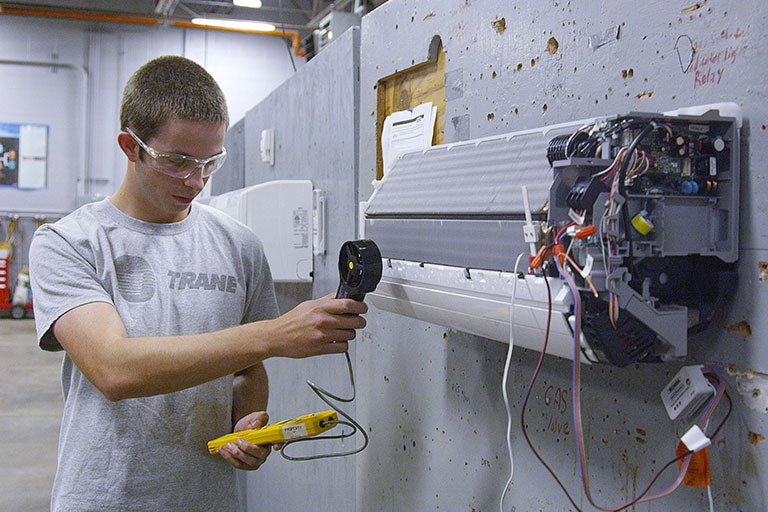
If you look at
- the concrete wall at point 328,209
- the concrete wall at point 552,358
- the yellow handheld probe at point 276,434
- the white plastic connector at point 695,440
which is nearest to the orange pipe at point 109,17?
the concrete wall at point 328,209

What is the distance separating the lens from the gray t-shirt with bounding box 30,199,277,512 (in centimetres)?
117

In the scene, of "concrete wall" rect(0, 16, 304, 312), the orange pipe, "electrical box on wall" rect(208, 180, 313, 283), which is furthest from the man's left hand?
"concrete wall" rect(0, 16, 304, 312)

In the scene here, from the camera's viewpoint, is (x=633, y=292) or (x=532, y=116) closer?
(x=633, y=292)

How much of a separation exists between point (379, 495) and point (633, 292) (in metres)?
1.16

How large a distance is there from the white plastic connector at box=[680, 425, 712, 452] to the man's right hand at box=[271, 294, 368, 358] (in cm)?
49

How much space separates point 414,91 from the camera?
1.53 meters

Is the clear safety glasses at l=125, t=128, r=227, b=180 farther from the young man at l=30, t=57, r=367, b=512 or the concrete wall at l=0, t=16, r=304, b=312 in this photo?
the concrete wall at l=0, t=16, r=304, b=312

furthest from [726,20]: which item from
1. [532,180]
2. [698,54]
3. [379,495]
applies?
[379,495]

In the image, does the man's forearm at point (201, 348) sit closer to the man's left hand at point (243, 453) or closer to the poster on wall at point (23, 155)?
the man's left hand at point (243, 453)

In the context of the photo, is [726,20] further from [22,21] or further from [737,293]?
[22,21]

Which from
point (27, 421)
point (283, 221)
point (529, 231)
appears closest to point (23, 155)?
point (27, 421)

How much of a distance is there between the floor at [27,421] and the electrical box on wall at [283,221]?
7.40ft

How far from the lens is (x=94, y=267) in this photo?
3.97 feet

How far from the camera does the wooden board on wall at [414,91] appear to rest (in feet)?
4.63
